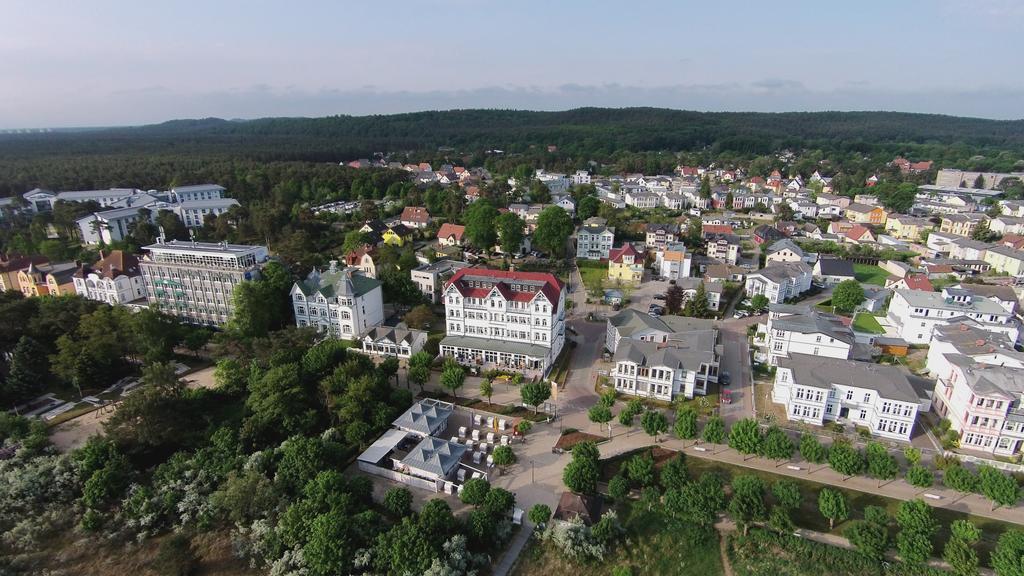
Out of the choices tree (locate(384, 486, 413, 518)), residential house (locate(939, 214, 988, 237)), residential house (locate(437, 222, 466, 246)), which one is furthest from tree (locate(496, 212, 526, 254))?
residential house (locate(939, 214, 988, 237))

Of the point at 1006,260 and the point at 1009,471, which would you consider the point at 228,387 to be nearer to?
the point at 1009,471

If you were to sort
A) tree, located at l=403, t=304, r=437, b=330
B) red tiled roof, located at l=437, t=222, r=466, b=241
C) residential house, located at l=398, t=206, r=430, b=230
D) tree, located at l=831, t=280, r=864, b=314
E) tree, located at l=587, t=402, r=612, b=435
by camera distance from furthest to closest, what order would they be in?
residential house, located at l=398, t=206, r=430, b=230 < red tiled roof, located at l=437, t=222, r=466, b=241 < tree, located at l=831, t=280, r=864, b=314 < tree, located at l=403, t=304, r=437, b=330 < tree, located at l=587, t=402, r=612, b=435

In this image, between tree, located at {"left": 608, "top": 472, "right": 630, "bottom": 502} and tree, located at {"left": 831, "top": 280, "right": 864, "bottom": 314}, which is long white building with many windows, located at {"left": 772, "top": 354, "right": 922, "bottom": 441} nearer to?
tree, located at {"left": 608, "top": 472, "right": 630, "bottom": 502}

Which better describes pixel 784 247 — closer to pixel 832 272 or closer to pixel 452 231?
pixel 832 272

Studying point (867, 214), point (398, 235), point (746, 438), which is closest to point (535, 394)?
point (746, 438)

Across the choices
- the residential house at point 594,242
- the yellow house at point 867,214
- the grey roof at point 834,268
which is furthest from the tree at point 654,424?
the yellow house at point 867,214
